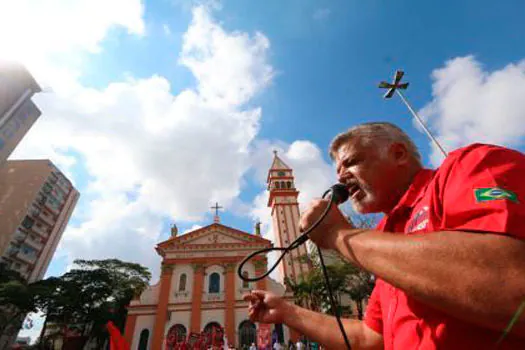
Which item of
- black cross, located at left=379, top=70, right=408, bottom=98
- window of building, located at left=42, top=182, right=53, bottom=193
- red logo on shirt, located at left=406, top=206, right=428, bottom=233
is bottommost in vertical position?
red logo on shirt, located at left=406, top=206, right=428, bottom=233

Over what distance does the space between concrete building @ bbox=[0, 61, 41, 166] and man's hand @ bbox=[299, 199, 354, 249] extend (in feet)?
158

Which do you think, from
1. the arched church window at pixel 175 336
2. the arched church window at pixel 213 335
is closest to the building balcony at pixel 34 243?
the arched church window at pixel 175 336

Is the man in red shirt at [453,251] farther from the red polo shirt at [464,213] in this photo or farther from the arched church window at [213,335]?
the arched church window at [213,335]

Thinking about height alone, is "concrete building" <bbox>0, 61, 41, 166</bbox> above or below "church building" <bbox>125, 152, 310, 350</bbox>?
above

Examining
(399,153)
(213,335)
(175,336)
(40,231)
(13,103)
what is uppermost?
(13,103)

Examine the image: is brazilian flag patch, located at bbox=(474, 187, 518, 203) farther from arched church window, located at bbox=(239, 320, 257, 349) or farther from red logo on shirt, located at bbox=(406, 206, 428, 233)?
arched church window, located at bbox=(239, 320, 257, 349)

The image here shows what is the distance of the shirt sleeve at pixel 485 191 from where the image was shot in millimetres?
680

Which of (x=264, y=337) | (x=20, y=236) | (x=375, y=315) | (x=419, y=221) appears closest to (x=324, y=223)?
(x=419, y=221)

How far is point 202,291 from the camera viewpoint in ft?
82.4

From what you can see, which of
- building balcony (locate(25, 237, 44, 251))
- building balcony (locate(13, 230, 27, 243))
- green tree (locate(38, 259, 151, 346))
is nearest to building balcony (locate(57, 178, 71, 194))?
building balcony (locate(25, 237, 44, 251))

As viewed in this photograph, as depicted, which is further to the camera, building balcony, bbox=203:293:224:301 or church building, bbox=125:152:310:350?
building balcony, bbox=203:293:224:301

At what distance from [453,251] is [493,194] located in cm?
21

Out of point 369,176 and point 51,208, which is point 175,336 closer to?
point 369,176

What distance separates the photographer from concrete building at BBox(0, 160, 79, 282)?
3887 centimetres
